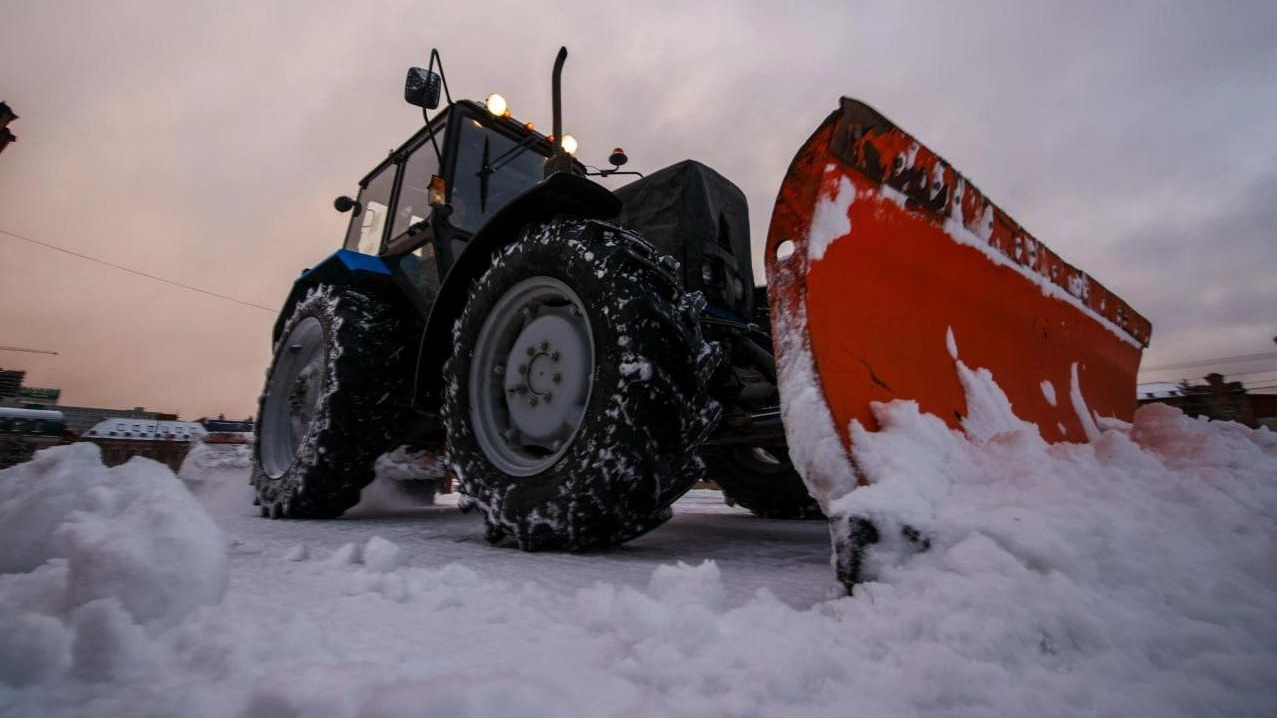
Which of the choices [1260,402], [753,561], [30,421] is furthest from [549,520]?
[1260,402]

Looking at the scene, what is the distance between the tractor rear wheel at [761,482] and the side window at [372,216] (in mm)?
2645

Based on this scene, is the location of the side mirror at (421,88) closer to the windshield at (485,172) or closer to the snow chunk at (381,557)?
the windshield at (485,172)

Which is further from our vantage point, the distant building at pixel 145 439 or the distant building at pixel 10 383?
the distant building at pixel 10 383

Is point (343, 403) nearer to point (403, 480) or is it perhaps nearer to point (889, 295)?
point (889, 295)

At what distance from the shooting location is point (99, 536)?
0.77 metres

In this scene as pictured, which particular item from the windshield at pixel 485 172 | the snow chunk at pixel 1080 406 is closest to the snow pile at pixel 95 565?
the windshield at pixel 485 172

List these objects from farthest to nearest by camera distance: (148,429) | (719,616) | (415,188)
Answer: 1. (148,429)
2. (415,188)
3. (719,616)

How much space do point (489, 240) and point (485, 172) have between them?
1.23 meters

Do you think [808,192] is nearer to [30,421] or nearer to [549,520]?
[549,520]

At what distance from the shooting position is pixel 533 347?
6.38 feet

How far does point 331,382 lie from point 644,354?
1700mm

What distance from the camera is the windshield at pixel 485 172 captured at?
3.06 meters

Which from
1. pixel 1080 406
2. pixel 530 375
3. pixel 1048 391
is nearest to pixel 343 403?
pixel 530 375

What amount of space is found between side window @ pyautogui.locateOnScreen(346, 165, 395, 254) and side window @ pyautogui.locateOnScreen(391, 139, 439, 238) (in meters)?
0.15
